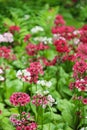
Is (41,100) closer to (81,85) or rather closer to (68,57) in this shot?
(81,85)

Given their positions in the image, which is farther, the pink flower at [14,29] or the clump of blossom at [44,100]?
the pink flower at [14,29]

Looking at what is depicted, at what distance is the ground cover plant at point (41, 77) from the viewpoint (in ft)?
14.7

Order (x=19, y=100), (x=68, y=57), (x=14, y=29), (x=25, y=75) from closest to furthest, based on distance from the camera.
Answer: (x=19, y=100) < (x=25, y=75) < (x=68, y=57) < (x=14, y=29)

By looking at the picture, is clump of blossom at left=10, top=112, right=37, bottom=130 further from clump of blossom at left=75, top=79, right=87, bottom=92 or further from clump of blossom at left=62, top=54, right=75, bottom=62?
clump of blossom at left=62, top=54, right=75, bottom=62

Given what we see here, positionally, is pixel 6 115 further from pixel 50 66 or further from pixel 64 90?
pixel 50 66

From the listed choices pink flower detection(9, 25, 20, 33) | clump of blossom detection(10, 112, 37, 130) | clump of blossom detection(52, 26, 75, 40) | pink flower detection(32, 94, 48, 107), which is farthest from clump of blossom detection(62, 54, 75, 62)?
clump of blossom detection(10, 112, 37, 130)

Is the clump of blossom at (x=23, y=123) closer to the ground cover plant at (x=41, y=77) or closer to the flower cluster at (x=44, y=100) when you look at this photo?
the ground cover plant at (x=41, y=77)

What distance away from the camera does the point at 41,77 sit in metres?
6.10

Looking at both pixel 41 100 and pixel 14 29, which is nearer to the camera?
pixel 41 100

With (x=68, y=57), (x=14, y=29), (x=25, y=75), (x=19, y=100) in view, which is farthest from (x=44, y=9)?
(x=19, y=100)

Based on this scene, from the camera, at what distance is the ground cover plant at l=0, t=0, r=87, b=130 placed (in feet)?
14.7

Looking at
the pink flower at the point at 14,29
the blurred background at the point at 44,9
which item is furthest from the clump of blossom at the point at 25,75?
the blurred background at the point at 44,9

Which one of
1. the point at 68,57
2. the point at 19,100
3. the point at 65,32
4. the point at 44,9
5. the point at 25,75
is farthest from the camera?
the point at 44,9

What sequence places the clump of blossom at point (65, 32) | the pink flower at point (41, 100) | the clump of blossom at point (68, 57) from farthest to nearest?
the clump of blossom at point (65, 32), the clump of blossom at point (68, 57), the pink flower at point (41, 100)
